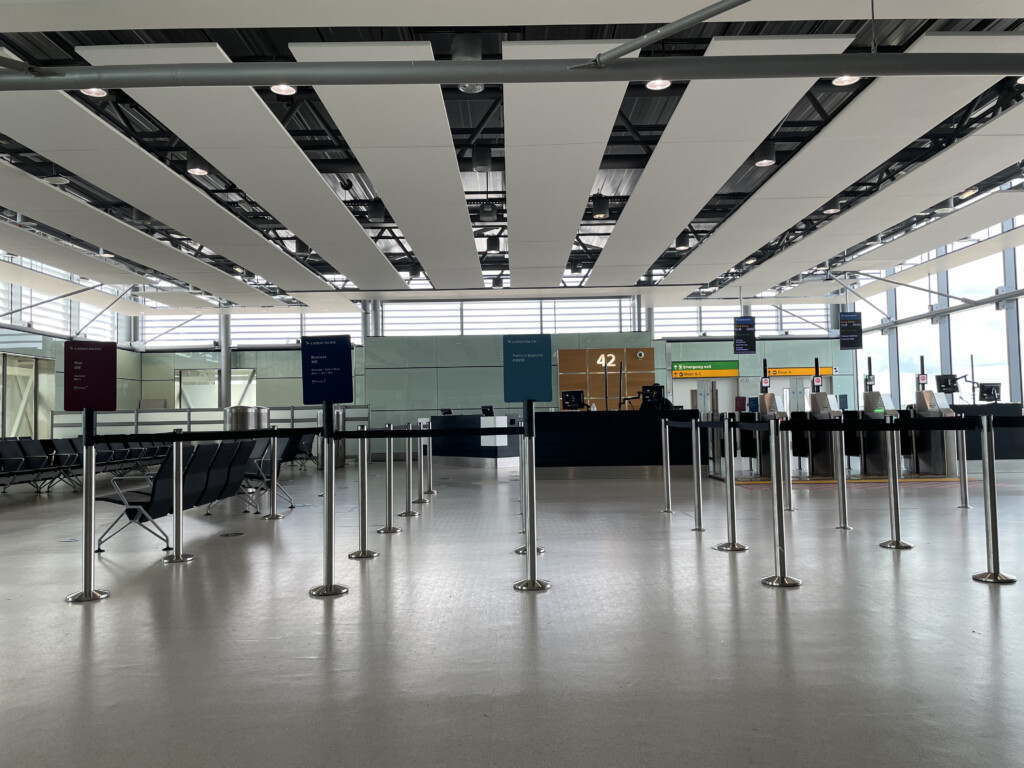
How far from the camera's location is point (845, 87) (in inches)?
283

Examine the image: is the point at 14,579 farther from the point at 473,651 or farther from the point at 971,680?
the point at 971,680

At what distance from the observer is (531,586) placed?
4.48 meters

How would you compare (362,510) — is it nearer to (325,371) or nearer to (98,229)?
(325,371)

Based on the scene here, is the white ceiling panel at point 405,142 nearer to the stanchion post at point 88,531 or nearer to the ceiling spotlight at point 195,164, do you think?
the ceiling spotlight at point 195,164

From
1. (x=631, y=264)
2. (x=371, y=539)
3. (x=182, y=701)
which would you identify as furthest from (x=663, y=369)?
(x=182, y=701)

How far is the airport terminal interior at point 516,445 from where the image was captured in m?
2.76

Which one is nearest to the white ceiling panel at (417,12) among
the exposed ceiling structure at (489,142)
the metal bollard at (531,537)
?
the exposed ceiling structure at (489,142)

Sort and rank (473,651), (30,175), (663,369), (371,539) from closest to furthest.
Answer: (473,651) → (371,539) → (30,175) → (663,369)

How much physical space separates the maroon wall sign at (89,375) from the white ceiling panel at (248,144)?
253 centimetres

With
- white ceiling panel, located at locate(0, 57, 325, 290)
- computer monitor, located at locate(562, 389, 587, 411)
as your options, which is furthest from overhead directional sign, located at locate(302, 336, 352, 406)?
computer monitor, located at locate(562, 389, 587, 411)

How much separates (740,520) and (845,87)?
14.7 ft

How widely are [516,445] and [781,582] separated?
36.6ft

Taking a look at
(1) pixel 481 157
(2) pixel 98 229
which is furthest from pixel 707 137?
(2) pixel 98 229

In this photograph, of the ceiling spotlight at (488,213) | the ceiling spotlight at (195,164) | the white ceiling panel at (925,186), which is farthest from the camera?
the ceiling spotlight at (488,213)
